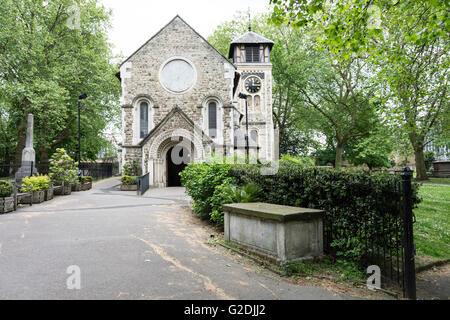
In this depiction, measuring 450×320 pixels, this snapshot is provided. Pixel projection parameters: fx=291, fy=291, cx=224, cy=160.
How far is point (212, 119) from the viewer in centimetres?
2253

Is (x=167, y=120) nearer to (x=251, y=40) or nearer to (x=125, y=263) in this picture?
(x=125, y=263)

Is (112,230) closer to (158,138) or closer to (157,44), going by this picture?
(158,138)

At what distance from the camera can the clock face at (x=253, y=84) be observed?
3600 cm

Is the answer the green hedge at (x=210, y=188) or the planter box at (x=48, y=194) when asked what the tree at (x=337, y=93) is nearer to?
the green hedge at (x=210, y=188)

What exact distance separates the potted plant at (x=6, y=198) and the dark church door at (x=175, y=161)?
40.8ft

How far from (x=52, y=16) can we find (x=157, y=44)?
11087mm

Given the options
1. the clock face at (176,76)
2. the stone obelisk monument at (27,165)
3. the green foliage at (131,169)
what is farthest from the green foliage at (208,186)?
the clock face at (176,76)

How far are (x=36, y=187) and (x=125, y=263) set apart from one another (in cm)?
1044

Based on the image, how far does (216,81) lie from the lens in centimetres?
2241

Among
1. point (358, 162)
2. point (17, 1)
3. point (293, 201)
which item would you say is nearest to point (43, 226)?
point (293, 201)

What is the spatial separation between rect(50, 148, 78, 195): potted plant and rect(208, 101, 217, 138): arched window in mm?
9796

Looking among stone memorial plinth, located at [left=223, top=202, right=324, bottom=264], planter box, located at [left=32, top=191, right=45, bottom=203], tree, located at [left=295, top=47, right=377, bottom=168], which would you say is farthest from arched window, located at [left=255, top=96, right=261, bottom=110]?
stone memorial plinth, located at [left=223, top=202, right=324, bottom=264]

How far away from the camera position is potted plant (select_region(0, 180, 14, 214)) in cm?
1027

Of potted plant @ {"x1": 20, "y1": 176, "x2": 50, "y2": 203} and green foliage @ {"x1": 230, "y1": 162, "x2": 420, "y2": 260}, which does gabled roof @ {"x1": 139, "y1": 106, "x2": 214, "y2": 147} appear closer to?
potted plant @ {"x1": 20, "y1": 176, "x2": 50, "y2": 203}
